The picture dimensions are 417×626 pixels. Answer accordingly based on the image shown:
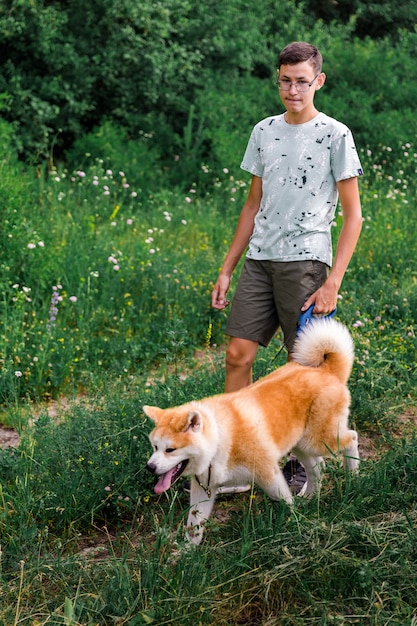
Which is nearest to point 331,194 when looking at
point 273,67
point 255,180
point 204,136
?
point 255,180

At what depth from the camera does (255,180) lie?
4.84m

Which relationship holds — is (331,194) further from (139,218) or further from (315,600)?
(139,218)

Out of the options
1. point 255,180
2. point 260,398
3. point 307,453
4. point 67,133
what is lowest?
point 67,133

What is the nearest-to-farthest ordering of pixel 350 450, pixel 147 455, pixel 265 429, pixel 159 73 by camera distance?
pixel 265 429, pixel 350 450, pixel 147 455, pixel 159 73

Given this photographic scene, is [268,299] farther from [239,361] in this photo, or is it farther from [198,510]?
[198,510]

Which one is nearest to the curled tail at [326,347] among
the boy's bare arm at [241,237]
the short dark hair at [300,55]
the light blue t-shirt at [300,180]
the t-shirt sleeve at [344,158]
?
the light blue t-shirt at [300,180]

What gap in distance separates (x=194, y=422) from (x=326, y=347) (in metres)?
0.90

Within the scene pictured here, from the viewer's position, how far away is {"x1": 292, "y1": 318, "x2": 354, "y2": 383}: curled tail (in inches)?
171

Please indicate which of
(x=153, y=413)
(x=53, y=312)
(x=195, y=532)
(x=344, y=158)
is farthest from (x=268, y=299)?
(x=53, y=312)

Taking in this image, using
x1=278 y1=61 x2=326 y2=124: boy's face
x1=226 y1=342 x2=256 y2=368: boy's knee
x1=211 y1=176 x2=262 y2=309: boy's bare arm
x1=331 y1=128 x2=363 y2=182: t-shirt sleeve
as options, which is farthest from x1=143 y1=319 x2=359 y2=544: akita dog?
x1=278 y1=61 x2=326 y2=124: boy's face

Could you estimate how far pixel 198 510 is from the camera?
4.07m

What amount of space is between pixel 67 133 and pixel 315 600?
1035 centimetres

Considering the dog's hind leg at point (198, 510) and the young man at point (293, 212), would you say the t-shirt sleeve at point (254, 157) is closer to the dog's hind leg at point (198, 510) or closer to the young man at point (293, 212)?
the young man at point (293, 212)

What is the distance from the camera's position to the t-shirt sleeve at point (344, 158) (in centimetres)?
441
